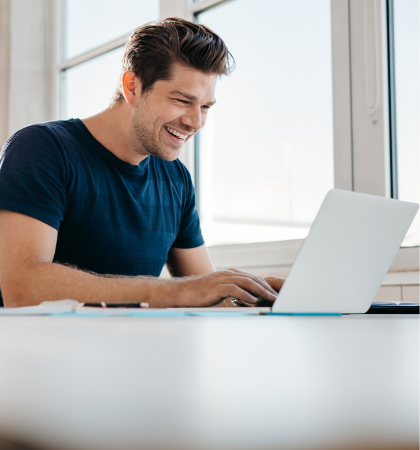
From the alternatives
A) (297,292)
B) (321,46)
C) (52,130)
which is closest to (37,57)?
(321,46)

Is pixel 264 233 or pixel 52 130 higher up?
pixel 52 130

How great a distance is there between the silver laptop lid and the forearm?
1.16 ft

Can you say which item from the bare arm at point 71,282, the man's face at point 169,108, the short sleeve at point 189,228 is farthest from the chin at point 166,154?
the bare arm at point 71,282

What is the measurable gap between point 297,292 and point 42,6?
3.13 m

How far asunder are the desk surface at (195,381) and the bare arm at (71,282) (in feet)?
1.37

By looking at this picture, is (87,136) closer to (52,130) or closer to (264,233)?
(52,130)

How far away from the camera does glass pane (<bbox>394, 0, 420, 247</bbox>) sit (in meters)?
1.66

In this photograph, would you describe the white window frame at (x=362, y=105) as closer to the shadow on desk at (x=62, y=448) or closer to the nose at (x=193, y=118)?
the nose at (x=193, y=118)

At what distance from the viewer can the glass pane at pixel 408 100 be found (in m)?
1.66

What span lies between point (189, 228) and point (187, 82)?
1.38 ft

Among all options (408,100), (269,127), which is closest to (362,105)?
(408,100)

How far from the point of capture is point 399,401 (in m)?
0.33

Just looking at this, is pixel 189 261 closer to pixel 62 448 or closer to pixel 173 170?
pixel 173 170

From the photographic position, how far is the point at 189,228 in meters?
1.54
